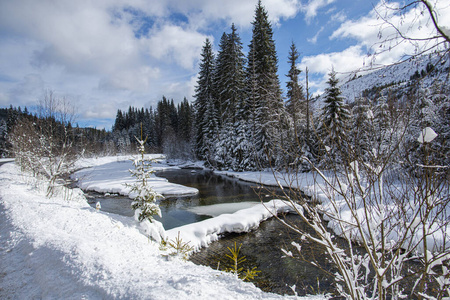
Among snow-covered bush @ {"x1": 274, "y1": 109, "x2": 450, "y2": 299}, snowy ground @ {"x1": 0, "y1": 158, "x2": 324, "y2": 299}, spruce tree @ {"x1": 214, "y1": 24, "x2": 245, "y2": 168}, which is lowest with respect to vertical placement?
snowy ground @ {"x1": 0, "y1": 158, "x2": 324, "y2": 299}

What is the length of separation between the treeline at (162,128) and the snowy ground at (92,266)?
18.2 m

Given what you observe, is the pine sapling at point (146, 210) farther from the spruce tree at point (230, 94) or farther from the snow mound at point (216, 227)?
the spruce tree at point (230, 94)

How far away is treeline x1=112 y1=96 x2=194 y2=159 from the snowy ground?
715 inches

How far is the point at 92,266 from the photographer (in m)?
3.54

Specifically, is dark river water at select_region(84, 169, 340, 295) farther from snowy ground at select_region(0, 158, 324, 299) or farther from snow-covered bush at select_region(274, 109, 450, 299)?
snowy ground at select_region(0, 158, 324, 299)

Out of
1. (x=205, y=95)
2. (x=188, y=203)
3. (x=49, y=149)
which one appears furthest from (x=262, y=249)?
(x=205, y=95)

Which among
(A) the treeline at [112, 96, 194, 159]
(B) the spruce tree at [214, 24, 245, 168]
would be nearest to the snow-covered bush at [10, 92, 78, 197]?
→ (A) the treeline at [112, 96, 194, 159]

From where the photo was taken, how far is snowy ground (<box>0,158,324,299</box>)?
297 cm

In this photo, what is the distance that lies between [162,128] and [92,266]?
55238 millimetres

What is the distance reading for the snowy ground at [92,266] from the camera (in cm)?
297

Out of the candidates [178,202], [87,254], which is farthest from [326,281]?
[178,202]

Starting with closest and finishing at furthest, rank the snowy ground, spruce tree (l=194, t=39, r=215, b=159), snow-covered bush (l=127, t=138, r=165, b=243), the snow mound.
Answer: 1. the snowy ground
2. snow-covered bush (l=127, t=138, r=165, b=243)
3. the snow mound
4. spruce tree (l=194, t=39, r=215, b=159)

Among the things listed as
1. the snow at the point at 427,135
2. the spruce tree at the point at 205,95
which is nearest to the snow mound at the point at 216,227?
the snow at the point at 427,135

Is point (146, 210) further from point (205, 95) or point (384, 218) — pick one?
point (205, 95)
